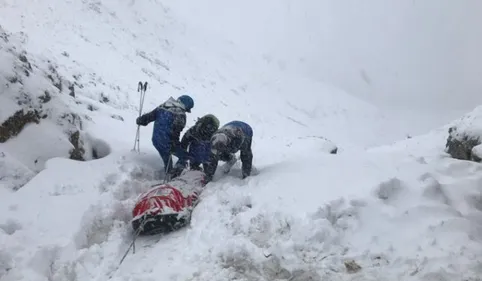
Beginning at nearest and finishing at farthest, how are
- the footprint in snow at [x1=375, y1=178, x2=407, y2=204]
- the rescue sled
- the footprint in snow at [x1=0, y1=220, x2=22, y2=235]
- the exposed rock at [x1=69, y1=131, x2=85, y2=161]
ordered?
1. the footprint in snow at [x1=0, y1=220, x2=22, y2=235]
2. the rescue sled
3. the footprint in snow at [x1=375, y1=178, x2=407, y2=204]
4. the exposed rock at [x1=69, y1=131, x2=85, y2=161]

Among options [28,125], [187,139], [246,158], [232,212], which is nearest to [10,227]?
[28,125]

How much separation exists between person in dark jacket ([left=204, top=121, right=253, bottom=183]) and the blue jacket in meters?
0.89

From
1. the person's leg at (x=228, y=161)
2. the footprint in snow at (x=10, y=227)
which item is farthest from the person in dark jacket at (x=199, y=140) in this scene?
the footprint in snow at (x=10, y=227)

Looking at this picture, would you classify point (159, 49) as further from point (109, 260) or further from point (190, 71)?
point (109, 260)

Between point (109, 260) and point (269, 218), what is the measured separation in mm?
1908

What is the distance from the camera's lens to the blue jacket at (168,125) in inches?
290

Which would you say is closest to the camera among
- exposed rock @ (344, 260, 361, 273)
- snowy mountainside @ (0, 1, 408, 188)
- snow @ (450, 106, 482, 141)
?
exposed rock @ (344, 260, 361, 273)

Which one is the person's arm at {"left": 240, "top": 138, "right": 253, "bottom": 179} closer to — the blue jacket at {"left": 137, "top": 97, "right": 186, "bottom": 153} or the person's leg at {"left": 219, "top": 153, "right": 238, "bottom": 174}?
the person's leg at {"left": 219, "top": 153, "right": 238, "bottom": 174}

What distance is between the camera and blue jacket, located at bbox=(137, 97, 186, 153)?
24.2 ft

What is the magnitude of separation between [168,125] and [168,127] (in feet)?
0.11

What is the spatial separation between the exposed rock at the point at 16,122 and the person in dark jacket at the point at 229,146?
274cm

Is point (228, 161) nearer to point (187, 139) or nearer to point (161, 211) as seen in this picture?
point (187, 139)

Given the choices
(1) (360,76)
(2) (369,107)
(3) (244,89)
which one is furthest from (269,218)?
(1) (360,76)

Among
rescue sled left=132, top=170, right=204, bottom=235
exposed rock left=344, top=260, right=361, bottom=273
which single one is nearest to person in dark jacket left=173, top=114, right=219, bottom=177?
rescue sled left=132, top=170, right=204, bottom=235
